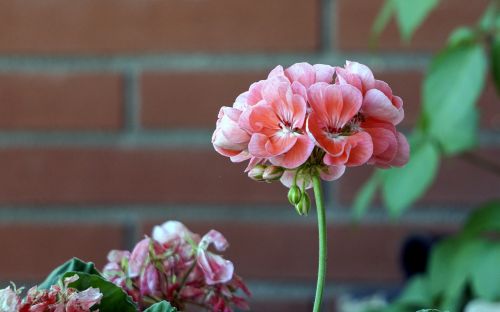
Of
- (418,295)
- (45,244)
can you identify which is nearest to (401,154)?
(418,295)

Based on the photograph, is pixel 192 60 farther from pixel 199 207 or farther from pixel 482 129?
pixel 482 129

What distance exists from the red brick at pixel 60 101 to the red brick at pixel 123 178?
39 mm

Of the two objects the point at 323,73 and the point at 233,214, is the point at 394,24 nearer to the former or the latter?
the point at 233,214

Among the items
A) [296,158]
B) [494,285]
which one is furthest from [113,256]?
[494,285]

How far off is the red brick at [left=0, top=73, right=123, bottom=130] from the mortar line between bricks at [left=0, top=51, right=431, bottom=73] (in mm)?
13

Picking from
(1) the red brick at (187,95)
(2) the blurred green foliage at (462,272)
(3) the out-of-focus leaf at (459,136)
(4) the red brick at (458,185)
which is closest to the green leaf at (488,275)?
(2) the blurred green foliage at (462,272)

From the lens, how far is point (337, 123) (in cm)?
33

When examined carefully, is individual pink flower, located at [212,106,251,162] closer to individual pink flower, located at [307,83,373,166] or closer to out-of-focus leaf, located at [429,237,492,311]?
individual pink flower, located at [307,83,373,166]

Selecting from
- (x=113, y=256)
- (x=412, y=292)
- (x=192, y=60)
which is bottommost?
(x=412, y=292)

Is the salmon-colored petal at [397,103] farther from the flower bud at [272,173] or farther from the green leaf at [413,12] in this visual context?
the green leaf at [413,12]

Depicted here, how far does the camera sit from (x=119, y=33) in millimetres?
1208

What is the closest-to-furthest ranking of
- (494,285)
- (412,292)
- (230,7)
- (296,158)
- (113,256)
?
(296,158) → (113,256) → (494,285) → (412,292) → (230,7)

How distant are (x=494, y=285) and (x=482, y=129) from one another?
418mm

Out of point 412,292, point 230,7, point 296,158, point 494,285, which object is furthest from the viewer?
point 230,7
